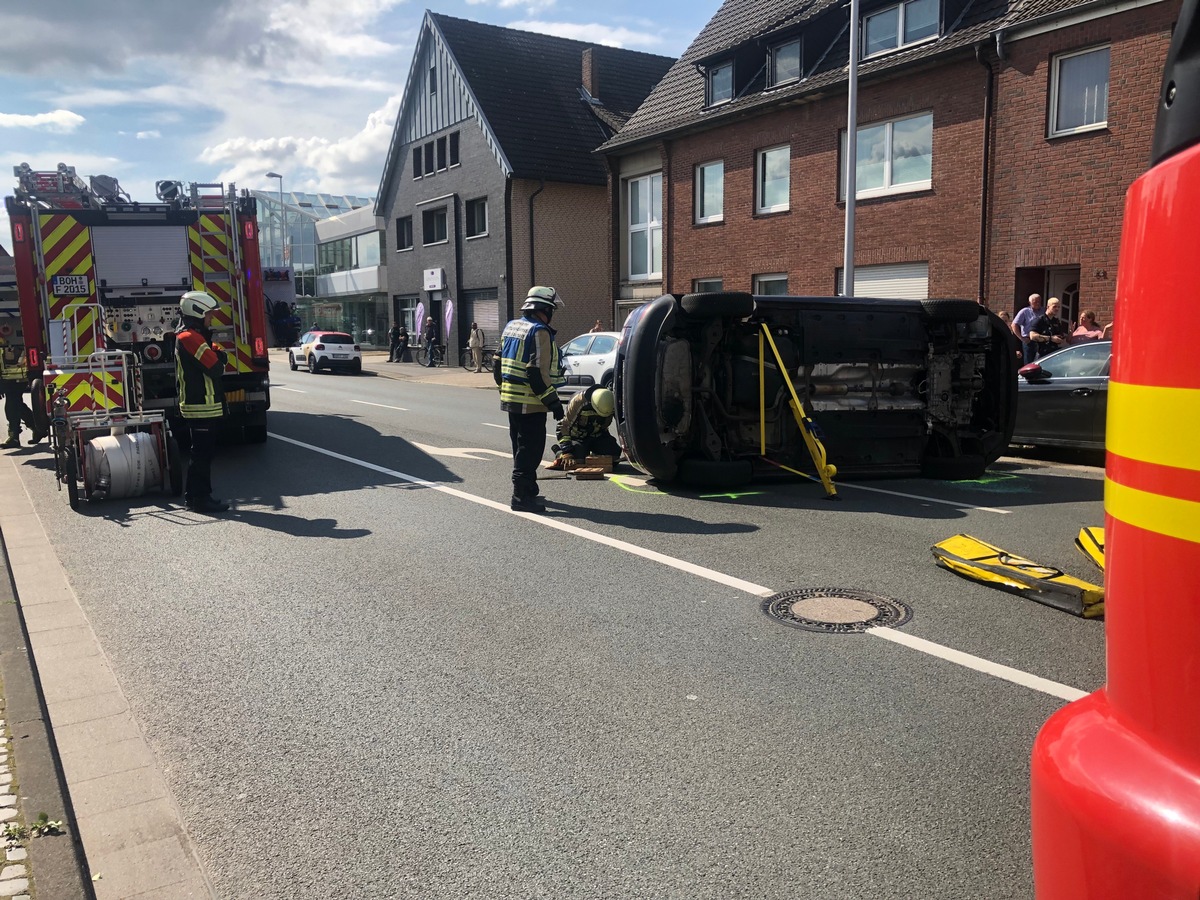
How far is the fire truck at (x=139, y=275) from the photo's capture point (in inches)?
478

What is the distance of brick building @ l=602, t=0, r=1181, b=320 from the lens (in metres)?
16.6

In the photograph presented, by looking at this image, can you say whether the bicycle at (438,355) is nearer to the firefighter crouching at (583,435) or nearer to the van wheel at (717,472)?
the firefighter crouching at (583,435)

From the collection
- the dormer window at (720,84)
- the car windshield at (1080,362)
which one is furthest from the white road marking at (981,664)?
the dormer window at (720,84)

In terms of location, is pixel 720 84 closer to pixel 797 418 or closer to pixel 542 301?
pixel 797 418

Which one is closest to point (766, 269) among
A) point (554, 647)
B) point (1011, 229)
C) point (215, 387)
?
point (1011, 229)

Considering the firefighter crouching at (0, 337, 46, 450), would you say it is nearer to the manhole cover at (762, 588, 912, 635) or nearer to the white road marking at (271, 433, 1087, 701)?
the white road marking at (271, 433, 1087, 701)

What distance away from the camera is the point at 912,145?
66.4 feet

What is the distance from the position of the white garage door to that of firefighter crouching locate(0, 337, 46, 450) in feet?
45.6

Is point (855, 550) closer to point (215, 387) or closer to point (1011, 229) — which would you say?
point (215, 387)

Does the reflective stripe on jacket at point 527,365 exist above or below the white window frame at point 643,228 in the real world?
below

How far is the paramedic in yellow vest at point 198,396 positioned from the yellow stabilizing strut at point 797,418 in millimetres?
4842

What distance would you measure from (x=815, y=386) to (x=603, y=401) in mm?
2138

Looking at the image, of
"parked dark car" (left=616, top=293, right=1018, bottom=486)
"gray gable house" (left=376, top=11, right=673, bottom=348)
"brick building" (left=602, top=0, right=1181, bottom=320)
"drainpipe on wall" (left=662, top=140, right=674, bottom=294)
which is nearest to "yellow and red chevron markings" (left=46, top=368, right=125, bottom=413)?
"parked dark car" (left=616, top=293, right=1018, bottom=486)

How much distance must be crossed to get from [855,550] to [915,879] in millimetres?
4206
